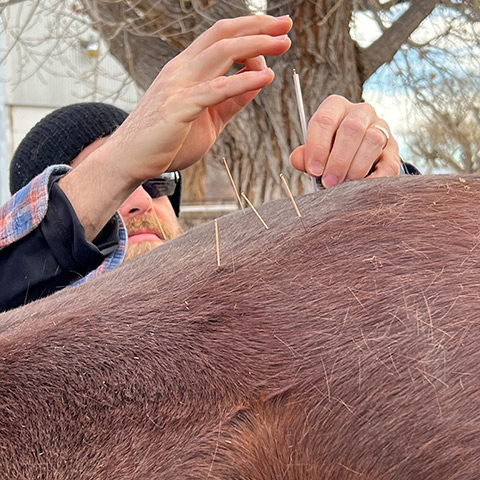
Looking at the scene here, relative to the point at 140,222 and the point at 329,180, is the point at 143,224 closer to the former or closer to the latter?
the point at 140,222

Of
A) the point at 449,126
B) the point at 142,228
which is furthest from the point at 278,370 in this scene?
the point at 449,126

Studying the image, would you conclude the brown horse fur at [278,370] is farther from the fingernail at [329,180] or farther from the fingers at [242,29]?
the fingers at [242,29]

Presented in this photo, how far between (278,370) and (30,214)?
941 mm

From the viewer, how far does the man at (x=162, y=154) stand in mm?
1030

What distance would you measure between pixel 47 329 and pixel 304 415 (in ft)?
1.10

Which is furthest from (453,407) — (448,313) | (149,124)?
(149,124)

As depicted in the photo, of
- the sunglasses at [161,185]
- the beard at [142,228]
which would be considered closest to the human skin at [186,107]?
the beard at [142,228]

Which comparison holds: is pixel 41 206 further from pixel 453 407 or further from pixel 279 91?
pixel 279 91

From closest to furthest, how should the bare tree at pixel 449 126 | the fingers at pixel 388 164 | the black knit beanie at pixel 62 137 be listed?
the fingers at pixel 388 164
the black knit beanie at pixel 62 137
the bare tree at pixel 449 126

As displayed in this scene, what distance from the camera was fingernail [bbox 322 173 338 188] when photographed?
1.00m

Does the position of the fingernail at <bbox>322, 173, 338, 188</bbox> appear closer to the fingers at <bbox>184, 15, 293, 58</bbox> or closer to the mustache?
the fingers at <bbox>184, 15, 293, 58</bbox>

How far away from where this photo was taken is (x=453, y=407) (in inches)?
24.3

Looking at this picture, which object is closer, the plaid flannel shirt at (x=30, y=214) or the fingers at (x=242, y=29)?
the fingers at (x=242, y=29)

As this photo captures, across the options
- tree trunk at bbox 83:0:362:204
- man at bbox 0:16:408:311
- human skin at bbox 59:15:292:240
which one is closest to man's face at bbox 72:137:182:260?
man at bbox 0:16:408:311
